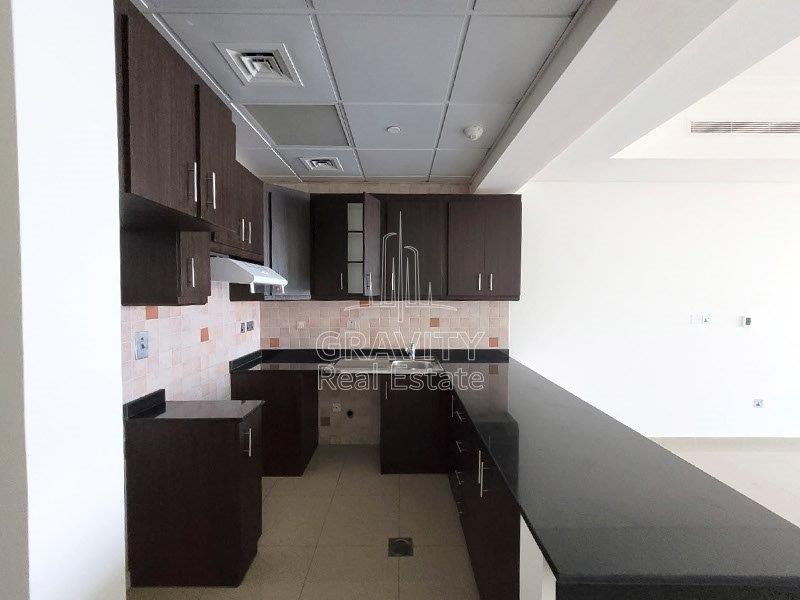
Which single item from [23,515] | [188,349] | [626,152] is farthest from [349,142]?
[23,515]

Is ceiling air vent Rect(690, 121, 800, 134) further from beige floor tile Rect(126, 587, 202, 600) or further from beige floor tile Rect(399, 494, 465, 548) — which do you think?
beige floor tile Rect(126, 587, 202, 600)

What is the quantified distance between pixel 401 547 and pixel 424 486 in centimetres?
71

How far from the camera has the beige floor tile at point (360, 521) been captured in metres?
2.28

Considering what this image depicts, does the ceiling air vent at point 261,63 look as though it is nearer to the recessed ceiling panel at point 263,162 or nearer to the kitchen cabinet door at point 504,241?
the recessed ceiling panel at point 263,162

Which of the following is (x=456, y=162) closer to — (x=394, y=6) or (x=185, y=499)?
(x=394, y=6)

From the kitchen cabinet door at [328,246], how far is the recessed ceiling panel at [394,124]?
2.20 ft

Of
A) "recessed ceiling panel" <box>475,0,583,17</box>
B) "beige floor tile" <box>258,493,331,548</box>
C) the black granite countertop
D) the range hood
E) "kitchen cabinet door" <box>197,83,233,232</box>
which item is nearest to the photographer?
the black granite countertop

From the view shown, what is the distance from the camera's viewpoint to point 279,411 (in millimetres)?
2996

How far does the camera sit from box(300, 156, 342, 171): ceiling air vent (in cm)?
299

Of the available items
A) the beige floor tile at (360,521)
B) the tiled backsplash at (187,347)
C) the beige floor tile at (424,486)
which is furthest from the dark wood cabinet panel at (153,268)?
the beige floor tile at (424,486)

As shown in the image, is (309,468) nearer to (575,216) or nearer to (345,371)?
(345,371)

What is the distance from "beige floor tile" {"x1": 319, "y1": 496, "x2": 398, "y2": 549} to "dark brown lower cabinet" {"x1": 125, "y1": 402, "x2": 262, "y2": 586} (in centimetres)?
60

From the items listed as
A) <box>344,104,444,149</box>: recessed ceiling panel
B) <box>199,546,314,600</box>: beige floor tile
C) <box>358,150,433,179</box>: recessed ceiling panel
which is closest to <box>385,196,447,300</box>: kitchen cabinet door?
<box>358,150,433,179</box>: recessed ceiling panel

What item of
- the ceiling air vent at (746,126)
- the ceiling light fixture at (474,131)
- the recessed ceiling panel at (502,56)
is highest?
the ceiling air vent at (746,126)
